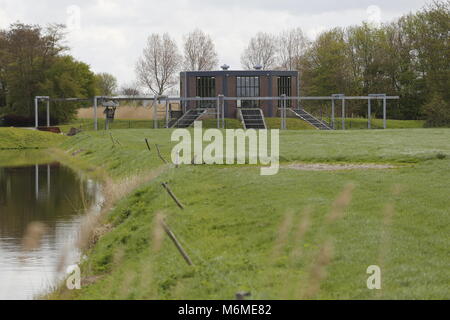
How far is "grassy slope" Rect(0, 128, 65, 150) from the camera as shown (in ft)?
195

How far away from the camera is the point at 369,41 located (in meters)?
81.6

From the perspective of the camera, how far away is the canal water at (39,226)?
48.2ft

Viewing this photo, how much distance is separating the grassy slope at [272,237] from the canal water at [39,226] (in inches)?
37.0

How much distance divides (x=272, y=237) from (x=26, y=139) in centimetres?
4951

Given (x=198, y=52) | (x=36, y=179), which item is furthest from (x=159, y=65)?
(x=36, y=179)

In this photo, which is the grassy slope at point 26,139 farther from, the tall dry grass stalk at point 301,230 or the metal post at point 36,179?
the tall dry grass stalk at point 301,230

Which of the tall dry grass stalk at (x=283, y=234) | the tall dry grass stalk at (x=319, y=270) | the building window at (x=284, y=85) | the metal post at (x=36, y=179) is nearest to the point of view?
the tall dry grass stalk at (x=319, y=270)

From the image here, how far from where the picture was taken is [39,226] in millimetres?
21109

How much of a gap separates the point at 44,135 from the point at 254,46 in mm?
40483

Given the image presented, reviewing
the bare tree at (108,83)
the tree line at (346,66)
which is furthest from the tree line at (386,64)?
the bare tree at (108,83)

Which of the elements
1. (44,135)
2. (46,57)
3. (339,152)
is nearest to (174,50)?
(46,57)

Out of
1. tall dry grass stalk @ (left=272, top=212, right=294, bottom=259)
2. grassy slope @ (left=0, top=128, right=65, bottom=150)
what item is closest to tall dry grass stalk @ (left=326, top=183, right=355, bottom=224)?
tall dry grass stalk @ (left=272, top=212, right=294, bottom=259)

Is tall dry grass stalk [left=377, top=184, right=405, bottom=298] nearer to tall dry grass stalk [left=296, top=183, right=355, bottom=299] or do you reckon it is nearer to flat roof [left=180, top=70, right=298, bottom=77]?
tall dry grass stalk [left=296, top=183, right=355, bottom=299]
